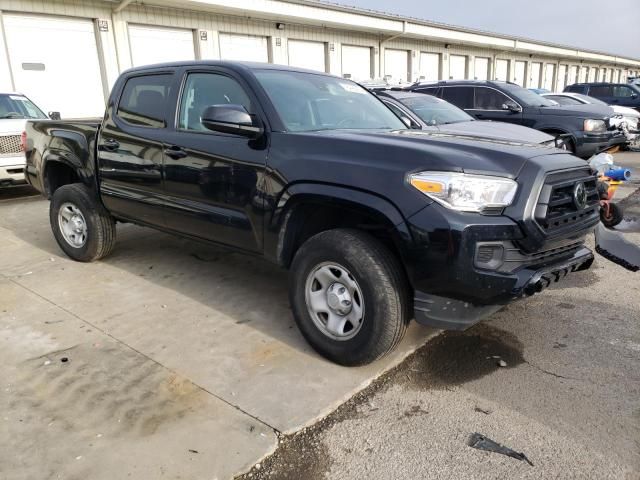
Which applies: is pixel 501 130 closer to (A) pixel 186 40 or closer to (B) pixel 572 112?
(B) pixel 572 112

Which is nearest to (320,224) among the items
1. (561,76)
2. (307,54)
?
(307,54)

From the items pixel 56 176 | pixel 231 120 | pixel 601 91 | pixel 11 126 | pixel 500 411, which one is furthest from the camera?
pixel 601 91

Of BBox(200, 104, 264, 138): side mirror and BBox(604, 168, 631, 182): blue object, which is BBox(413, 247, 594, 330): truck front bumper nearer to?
BBox(200, 104, 264, 138): side mirror

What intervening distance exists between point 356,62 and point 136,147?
19.6m

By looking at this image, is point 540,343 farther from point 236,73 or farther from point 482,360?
point 236,73

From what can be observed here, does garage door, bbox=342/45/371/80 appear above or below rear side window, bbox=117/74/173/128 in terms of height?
above

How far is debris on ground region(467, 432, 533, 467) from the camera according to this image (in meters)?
2.47

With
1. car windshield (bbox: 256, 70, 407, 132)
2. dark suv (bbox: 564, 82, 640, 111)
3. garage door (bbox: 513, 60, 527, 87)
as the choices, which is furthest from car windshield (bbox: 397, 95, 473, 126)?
garage door (bbox: 513, 60, 527, 87)

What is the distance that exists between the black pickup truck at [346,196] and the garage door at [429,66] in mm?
23328

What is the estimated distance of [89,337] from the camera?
368cm

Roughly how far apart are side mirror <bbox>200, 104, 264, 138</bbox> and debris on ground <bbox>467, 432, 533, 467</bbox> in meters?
2.19

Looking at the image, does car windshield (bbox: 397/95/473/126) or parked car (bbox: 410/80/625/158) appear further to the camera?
parked car (bbox: 410/80/625/158)

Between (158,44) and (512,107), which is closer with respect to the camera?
(512,107)

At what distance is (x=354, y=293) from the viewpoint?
10.2ft
